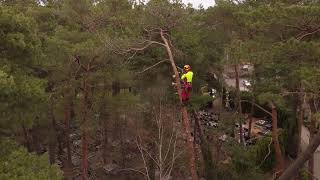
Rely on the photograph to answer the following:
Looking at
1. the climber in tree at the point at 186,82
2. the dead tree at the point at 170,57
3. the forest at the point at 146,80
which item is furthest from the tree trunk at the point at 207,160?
the climber in tree at the point at 186,82

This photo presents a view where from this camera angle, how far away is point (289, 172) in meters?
11.8

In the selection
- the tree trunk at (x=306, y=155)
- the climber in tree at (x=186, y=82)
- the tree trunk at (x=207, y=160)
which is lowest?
the tree trunk at (x=207, y=160)

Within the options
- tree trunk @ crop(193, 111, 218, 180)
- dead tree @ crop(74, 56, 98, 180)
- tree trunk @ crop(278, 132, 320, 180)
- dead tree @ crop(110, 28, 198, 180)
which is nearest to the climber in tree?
dead tree @ crop(110, 28, 198, 180)

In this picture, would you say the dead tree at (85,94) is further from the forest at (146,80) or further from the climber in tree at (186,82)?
the climber in tree at (186,82)

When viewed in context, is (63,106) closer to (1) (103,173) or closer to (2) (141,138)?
(2) (141,138)

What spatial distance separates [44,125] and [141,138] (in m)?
4.63

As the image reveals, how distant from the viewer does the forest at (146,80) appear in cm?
1002

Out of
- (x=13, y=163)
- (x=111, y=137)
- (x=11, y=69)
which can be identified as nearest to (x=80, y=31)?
(x=11, y=69)

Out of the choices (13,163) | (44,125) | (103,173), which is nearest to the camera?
(13,163)

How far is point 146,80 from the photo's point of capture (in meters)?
16.0

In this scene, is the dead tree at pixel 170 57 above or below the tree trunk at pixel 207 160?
above

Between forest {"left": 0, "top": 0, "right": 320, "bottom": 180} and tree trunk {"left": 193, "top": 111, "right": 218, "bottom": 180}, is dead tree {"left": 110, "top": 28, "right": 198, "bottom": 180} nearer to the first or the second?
forest {"left": 0, "top": 0, "right": 320, "bottom": 180}

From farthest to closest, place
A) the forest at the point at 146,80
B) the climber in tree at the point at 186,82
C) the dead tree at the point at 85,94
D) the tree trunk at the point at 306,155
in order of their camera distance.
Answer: the dead tree at the point at 85,94, the climber in tree at the point at 186,82, the tree trunk at the point at 306,155, the forest at the point at 146,80

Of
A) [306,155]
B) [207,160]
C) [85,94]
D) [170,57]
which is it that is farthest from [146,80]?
[306,155]
